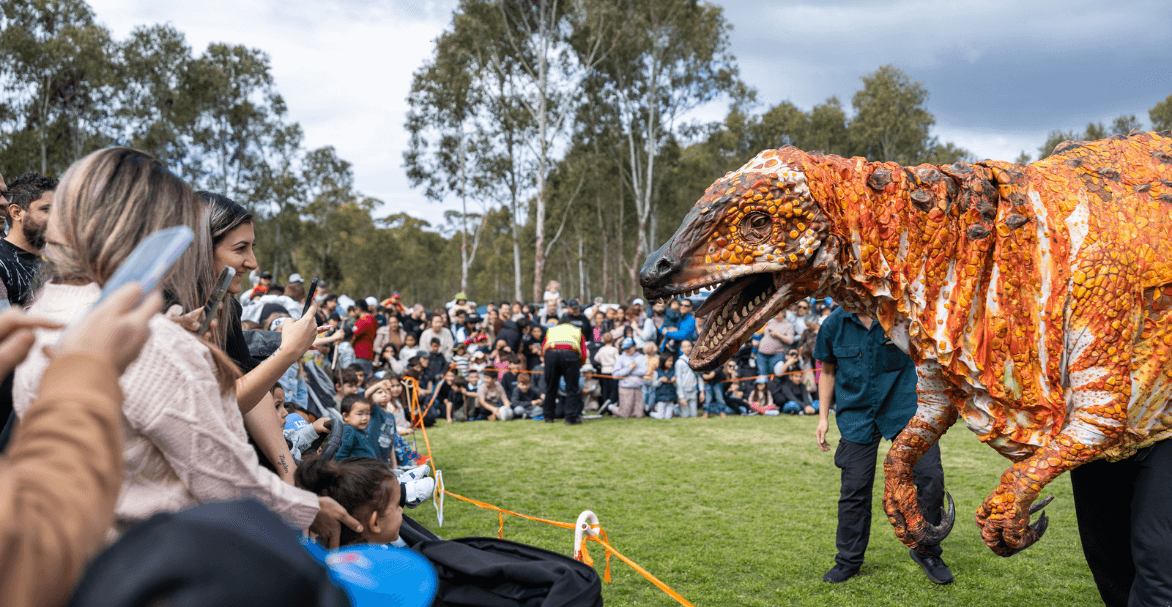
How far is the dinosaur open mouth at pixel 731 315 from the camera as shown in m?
2.54

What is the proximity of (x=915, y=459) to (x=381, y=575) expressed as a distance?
1949 mm

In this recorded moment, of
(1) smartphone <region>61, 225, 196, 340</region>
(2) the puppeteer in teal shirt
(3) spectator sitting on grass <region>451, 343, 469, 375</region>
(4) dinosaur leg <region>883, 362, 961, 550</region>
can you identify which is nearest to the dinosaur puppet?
(4) dinosaur leg <region>883, 362, 961, 550</region>

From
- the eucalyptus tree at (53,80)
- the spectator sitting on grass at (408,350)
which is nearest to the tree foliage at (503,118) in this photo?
the eucalyptus tree at (53,80)

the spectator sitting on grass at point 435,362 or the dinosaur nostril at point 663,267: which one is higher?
the dinosaur nostril at point 663,267

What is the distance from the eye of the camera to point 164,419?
1371 mm

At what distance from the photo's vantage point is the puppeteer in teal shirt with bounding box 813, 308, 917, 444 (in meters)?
4.75

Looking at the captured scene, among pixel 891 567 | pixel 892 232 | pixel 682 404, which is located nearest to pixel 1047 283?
pixel 892 232

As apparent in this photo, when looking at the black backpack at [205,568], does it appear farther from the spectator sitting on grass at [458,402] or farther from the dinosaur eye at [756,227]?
the spectator sitting on grass at [458,402]

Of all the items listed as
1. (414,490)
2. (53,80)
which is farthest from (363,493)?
(53,80)

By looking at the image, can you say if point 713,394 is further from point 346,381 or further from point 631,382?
point 346,381

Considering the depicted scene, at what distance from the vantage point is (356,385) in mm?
9211

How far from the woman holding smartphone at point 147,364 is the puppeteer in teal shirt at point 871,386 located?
4002 millimetres

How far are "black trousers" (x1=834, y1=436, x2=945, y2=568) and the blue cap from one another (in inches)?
142

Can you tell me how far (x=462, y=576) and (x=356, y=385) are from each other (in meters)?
6.79
